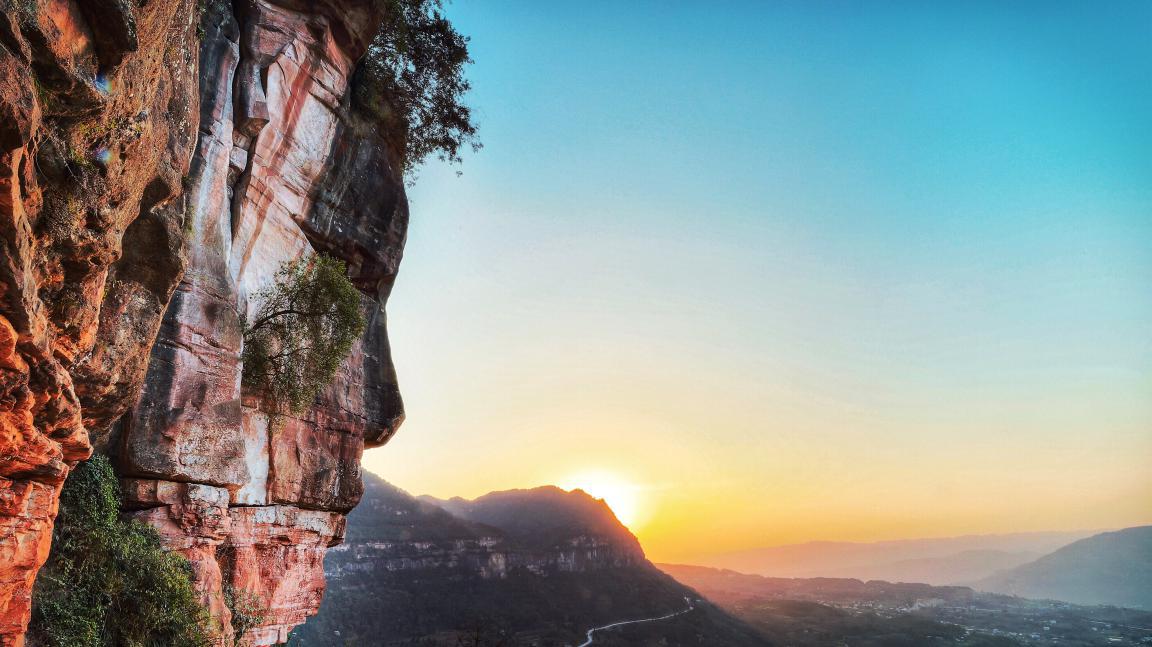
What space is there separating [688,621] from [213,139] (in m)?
89.2

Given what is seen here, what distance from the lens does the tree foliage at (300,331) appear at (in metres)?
16.2

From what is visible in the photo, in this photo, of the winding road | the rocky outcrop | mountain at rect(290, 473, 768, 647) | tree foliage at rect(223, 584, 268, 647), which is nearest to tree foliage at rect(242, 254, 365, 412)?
tree foliage at rect(223, 584, 268, 647)

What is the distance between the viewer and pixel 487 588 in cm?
8325

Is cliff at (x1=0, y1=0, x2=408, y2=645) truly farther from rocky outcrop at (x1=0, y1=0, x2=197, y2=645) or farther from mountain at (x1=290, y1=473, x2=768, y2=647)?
mountain at (x1=290, y1=473, x2=768, y2=647)

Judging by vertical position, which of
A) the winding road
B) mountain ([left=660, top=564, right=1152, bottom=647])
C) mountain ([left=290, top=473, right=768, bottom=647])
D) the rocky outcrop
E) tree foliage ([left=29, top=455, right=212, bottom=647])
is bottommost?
mountain ([left=660, top=564, right=1152, bottom=647])

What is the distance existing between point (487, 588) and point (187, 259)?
79498mm

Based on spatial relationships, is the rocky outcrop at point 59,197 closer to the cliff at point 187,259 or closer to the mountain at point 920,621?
the cliff at point 187,259

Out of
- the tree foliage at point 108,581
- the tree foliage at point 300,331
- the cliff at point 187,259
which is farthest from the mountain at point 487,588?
the tree foliage at point 108,581

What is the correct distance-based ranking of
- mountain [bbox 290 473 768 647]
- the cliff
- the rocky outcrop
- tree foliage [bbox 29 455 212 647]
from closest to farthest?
the rocky outcrop → the cliff → tree foliage [bbox 29 455 212 647] → mountain [bbox 290 473 768 647]

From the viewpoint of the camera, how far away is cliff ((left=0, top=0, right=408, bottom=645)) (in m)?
7.52

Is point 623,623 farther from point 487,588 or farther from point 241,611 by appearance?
point 241,611

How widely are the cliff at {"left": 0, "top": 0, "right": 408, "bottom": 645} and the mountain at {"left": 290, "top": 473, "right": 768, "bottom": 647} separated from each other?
138 feet

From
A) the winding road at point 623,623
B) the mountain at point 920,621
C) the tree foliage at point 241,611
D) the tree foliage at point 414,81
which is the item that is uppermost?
the tree foliage at point 414,81

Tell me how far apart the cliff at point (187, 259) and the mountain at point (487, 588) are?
4199cm
